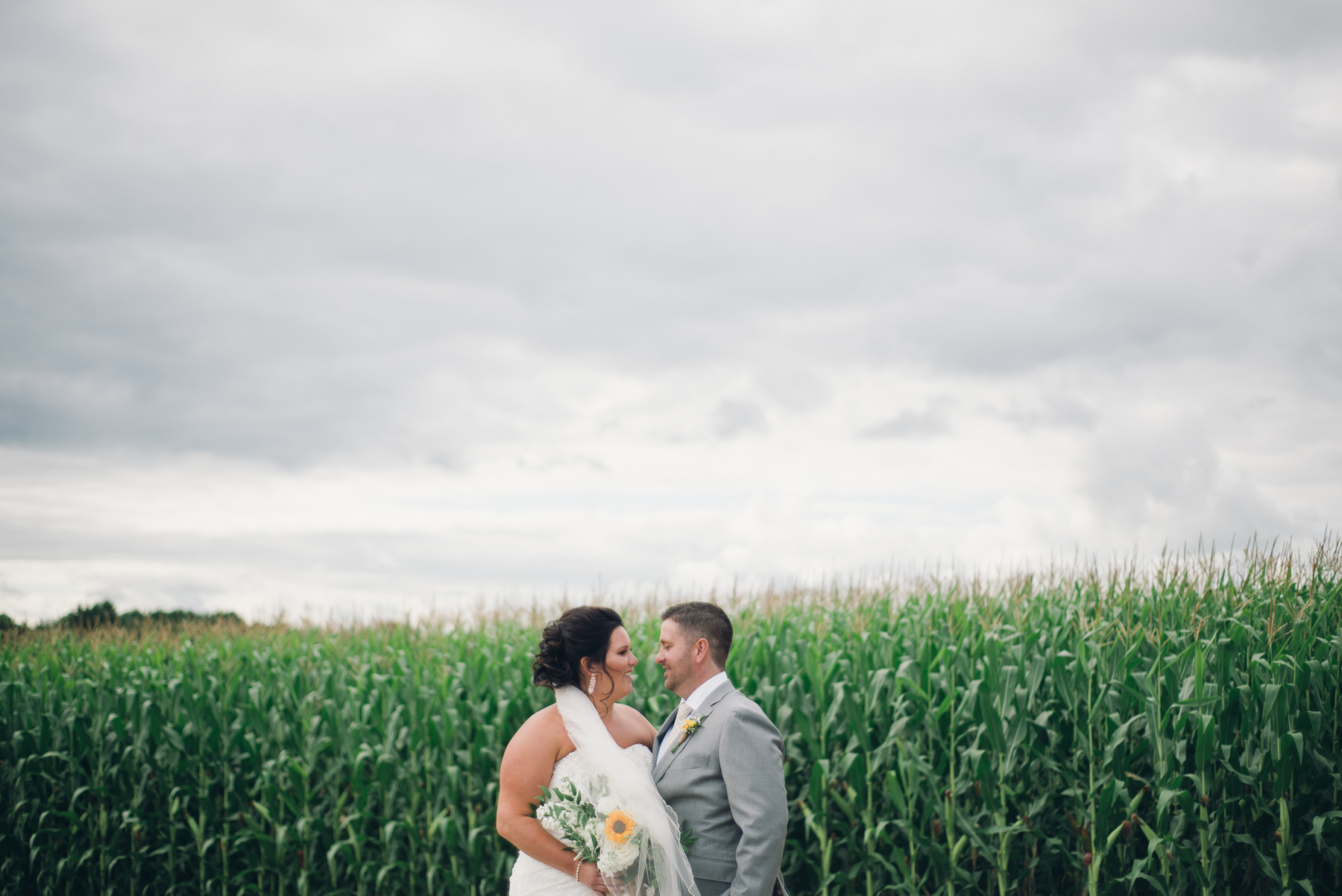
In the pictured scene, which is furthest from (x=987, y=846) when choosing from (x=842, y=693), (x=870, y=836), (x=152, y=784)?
(x=152, y=784)

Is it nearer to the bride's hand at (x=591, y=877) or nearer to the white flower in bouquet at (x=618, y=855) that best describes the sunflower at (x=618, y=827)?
the white flower in bouquet at (x=618, y=855)

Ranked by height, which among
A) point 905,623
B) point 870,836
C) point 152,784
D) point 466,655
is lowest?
point 152,784

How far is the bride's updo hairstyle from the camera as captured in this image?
12.0ft

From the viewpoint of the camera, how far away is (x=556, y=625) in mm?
3742

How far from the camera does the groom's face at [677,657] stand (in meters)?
3.61

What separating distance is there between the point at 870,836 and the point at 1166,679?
7.80ft

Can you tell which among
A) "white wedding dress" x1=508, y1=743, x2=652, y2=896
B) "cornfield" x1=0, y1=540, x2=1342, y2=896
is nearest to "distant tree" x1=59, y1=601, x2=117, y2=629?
"cornfield" x1=0, y1=540, x2=1342, y2=896

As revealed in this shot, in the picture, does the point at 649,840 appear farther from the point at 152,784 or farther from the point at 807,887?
the point at 152,784

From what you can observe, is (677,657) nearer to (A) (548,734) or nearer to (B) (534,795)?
(A) (548,734)

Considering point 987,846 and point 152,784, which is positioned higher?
point 987,846

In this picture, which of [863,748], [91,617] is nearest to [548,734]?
[863,748]

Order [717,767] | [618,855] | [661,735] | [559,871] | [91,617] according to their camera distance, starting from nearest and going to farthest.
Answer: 1. [618,855]
2. [717,767]
3. [559,871]
4. [661,735]
5. [91,617]

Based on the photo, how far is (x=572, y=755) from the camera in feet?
11.9

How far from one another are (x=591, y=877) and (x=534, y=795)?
409 millimetres
